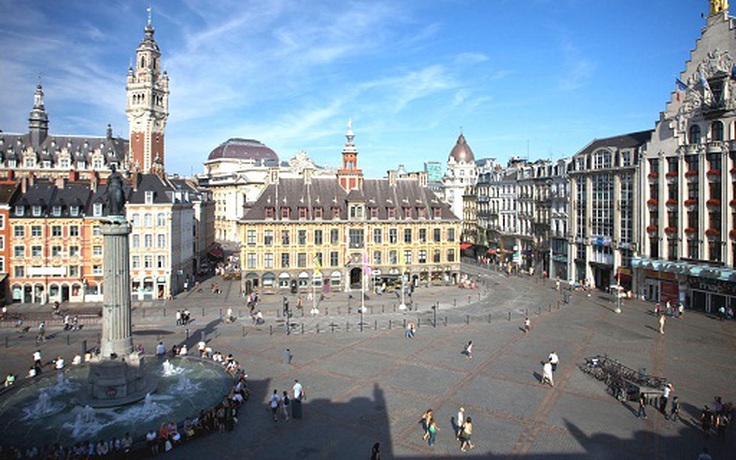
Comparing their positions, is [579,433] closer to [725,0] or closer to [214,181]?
[725,0]

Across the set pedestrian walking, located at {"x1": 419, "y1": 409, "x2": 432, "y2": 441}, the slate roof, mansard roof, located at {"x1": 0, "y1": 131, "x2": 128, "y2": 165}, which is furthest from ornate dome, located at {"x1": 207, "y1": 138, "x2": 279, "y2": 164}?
pedestrian walking, located at {"x1": 419, "y1": 409, "x2": 432, "y2": 441}

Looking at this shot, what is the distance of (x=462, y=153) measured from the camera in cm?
12175

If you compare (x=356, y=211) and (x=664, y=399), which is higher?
(x=356, y=211)

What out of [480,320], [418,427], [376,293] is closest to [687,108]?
[480,320]

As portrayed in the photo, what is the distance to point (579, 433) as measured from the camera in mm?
25406

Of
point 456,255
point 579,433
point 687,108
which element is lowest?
point 579,433

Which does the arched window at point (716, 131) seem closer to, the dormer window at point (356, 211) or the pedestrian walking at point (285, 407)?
the dormer window at point (356, 211)

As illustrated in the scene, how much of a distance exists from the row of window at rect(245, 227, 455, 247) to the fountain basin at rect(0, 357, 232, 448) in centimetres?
3243

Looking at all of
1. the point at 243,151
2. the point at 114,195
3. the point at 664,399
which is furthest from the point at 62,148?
the point at 664,399

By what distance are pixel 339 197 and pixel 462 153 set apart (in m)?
58.0

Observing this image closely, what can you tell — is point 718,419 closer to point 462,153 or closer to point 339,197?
point 339,197

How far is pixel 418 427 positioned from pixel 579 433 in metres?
7.74

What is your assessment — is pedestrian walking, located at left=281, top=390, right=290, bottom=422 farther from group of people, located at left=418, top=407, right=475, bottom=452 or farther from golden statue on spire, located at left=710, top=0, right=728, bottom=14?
golden statue on spire, located at left=710, top=0, right=728, bottom=14

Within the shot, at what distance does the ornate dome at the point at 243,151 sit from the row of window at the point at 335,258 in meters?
96.3
